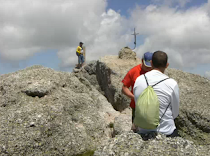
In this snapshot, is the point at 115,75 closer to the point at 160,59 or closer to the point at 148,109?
the point at 160,59

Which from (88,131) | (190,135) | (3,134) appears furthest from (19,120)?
(190,135)

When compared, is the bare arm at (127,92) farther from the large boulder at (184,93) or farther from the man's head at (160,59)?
the large boulder at (184,93)

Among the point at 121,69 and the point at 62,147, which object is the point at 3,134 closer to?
the point at 62,147

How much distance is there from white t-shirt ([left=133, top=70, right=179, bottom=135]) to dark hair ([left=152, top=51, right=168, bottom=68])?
16 centimetres

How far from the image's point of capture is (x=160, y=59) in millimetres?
4539

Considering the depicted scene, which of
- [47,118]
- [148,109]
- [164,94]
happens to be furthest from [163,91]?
[47,118]

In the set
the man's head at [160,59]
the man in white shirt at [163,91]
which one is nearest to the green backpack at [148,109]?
the man in white shirt at [163,91]

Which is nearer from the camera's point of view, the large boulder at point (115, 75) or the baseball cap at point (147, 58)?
the baseball cap at point (147, 58)

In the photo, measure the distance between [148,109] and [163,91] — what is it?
20.9 inches

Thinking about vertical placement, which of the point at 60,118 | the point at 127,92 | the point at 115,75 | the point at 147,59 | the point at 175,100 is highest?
the point at 147,59

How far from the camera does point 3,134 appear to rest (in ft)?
27.5

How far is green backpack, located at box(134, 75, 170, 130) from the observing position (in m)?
4.14

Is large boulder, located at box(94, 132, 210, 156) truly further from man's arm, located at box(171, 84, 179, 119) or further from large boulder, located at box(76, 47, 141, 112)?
large boulder, located at box(76, 47, 141, 112)

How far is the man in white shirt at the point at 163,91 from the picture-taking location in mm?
4375
